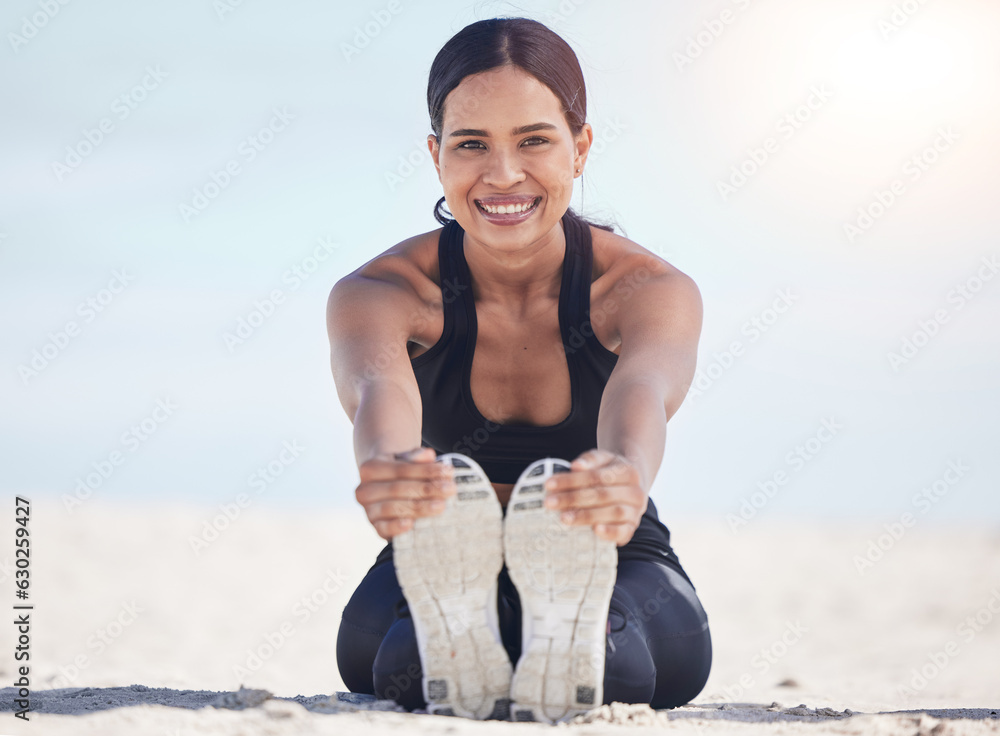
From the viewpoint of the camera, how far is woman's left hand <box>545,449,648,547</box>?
1658mm

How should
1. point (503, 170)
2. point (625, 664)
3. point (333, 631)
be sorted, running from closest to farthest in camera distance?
1. point (625, 664)
2. point (503, 170)
3. point (333, 631)

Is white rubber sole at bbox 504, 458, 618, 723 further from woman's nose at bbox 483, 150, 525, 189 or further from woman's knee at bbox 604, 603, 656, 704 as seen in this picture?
woman's nose at bbox 483, 150, 525, 189

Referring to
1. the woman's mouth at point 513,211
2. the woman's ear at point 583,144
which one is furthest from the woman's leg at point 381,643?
the woman's ear at point 583,144

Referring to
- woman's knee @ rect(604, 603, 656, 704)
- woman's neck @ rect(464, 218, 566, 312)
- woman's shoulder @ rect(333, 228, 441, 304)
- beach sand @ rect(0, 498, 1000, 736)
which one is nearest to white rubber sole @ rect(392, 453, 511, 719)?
beach sand @ rect(0, 498, 1000, 736)

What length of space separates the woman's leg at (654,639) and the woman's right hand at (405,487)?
1.77 ft

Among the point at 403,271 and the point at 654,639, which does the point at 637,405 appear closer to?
the point at 654,639

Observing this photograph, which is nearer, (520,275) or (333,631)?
(520,275)

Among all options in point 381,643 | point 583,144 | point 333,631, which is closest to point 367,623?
point 381,643

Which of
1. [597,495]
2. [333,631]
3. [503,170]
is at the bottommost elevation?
[333,631]

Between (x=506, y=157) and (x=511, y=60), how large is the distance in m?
0.26

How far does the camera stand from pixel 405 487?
166 cm

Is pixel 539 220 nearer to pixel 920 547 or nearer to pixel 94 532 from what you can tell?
pixel 94 532

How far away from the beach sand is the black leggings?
8 cm

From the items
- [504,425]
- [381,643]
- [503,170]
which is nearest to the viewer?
[381,643]
